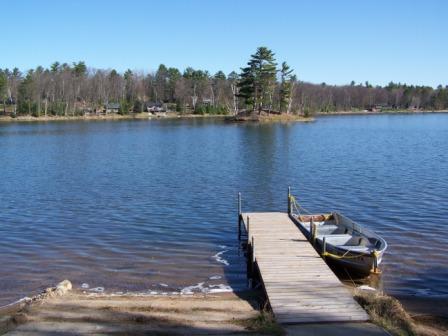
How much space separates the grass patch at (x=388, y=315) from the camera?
10.7m

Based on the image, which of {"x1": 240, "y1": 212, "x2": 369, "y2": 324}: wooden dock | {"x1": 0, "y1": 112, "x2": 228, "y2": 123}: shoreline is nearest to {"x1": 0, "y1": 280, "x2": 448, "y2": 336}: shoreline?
{"x1": 240, "y1": 212, "x2": 369, "y2": 324}: wooden dock

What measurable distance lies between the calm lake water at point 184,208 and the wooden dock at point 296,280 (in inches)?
53.8

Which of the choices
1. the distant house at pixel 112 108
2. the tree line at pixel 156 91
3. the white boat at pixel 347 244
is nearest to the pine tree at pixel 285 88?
the tree line at pixel 156 91

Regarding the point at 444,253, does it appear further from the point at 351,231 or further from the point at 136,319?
the point at 136,319

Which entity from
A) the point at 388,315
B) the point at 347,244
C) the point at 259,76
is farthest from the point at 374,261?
the point at 259,76

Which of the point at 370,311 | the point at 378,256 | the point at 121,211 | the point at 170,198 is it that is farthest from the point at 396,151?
the point at 370,311

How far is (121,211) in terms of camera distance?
87.2 ft

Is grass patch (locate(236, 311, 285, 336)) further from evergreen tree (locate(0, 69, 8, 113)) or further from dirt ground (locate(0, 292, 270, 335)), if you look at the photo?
evergreen tree (locate(0, 69, 8, 113))

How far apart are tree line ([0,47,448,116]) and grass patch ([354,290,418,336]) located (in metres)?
98.0

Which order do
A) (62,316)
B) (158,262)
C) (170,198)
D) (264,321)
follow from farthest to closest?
(170,198) < (158,262) < (62,316) < (264,321)

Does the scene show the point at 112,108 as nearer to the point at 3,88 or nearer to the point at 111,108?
the point at 111,108

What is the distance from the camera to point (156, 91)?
16325cm

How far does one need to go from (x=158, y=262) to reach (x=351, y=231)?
7.02 meters

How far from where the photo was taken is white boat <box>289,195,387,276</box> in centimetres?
1599
